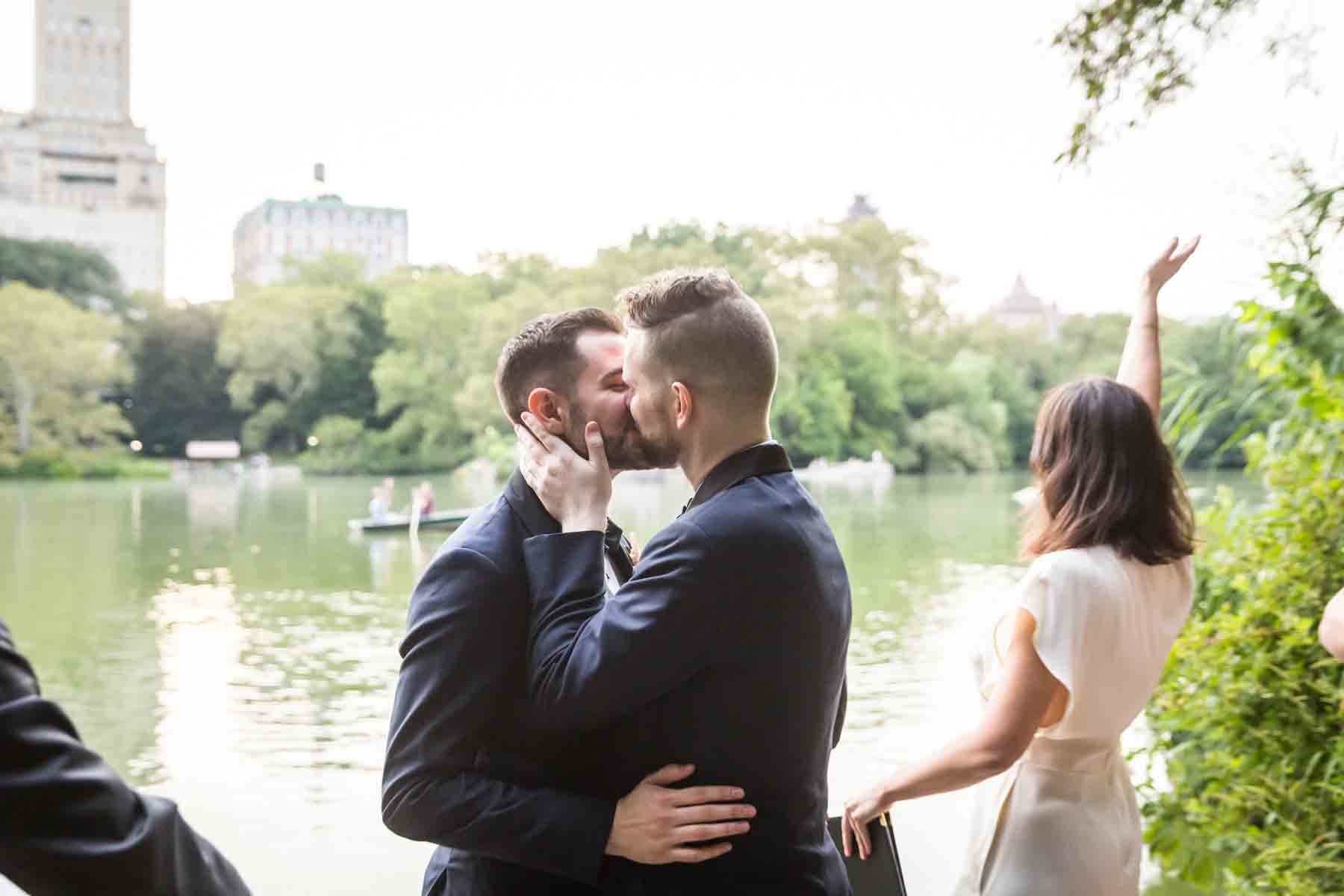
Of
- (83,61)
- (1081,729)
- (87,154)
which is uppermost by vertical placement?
(83,61)

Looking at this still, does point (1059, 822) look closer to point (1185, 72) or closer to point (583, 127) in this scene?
point (1185, 72)

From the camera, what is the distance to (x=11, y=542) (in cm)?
2045

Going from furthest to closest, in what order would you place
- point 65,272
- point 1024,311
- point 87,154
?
1. point 87,154
2. point 1024,311
3. point 65,272

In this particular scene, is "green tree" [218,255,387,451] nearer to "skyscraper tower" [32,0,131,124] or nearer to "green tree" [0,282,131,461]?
"green tree" [0,282,131,461]

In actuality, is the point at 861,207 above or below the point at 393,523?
above

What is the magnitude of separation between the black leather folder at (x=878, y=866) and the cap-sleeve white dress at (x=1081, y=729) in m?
0.16

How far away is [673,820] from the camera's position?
1.15 m

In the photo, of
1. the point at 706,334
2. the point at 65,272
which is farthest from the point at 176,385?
the point at 706,334

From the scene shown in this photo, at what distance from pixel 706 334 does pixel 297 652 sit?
477 inches

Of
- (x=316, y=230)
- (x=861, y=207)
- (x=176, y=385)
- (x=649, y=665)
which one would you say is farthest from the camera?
(x=316, y=230)

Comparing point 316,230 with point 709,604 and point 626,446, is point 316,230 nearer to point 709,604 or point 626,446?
point 626,446

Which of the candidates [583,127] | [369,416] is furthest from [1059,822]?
[583,127]

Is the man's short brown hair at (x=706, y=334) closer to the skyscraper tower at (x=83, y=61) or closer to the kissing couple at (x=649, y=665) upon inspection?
the kissing couple at (x=649, y=665)

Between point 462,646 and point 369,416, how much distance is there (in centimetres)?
3759
